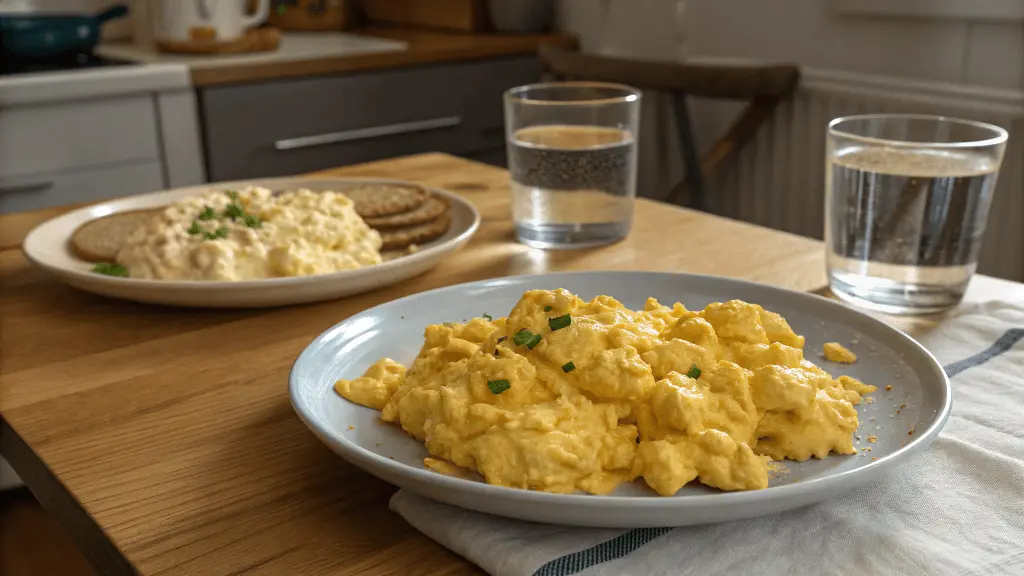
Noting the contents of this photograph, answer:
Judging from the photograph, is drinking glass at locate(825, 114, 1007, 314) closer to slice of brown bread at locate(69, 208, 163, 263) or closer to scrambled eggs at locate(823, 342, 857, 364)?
scrambled eggs at locate(823, 342, 857, 364)

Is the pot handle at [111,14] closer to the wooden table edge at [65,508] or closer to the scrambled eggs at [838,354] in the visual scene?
the wooden table edge at [65,508]

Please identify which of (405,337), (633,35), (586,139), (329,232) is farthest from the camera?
(633,35)

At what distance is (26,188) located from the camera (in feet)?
8.21

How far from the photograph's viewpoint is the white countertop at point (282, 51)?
2.79 m

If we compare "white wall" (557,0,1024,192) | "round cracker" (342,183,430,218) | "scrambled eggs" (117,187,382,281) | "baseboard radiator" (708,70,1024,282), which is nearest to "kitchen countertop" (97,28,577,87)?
"white wall" (557,0,1024,192)

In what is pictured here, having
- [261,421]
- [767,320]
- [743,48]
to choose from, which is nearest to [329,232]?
[261,421]

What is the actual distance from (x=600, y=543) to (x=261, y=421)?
35 cm

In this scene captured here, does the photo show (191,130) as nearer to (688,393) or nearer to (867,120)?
(867,120)

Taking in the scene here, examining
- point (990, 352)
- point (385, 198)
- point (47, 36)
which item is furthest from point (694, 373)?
point (47, 36)

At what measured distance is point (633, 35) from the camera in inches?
124

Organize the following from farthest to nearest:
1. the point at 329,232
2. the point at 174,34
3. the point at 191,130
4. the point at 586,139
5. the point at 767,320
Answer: the point at 174,34 < the point at 191,130 < the point at 586,139 < the point at 329,232 < the point at 767,320

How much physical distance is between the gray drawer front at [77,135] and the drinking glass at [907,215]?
2074 mm

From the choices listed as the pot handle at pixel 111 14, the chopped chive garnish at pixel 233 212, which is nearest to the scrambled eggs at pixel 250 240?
the chopped chive garnish at pixel 233 212

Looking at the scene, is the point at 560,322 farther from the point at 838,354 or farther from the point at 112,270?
the point at 112,270
